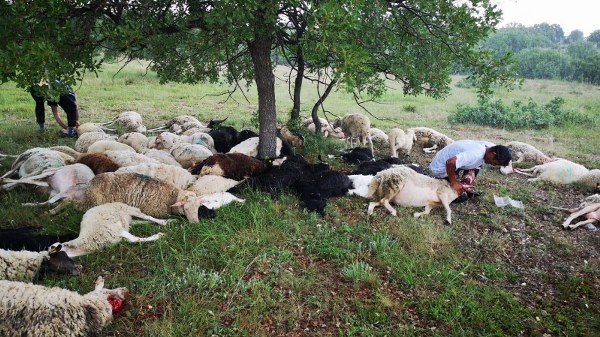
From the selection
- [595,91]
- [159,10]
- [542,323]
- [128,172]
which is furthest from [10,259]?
[595,91]

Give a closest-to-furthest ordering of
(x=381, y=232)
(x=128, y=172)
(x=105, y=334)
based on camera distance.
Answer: (x=105, y=334)
(x=381, y=232)
(x=128, y=172)

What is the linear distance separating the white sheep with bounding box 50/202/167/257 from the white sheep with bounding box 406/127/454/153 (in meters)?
8.04

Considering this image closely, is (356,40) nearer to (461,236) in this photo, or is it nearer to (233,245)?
(461,236)

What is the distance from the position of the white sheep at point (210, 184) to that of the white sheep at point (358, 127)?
4858 millimetres

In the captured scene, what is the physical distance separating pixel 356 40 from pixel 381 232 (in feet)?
10.3

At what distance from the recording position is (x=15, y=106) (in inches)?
517

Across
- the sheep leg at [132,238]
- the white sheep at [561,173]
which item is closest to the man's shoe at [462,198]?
the white sheep at [561,173]

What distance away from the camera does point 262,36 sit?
657cm

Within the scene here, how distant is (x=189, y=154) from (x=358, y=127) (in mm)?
4625

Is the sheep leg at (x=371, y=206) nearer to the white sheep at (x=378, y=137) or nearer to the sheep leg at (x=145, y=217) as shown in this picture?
the sheep leg at (x=145, y=217)

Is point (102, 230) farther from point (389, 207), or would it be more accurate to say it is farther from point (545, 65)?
point (545, 65)

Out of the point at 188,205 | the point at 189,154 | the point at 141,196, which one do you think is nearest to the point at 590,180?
the point at 188,205

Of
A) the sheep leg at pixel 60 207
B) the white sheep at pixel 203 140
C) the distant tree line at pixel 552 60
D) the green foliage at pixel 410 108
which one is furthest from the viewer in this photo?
the distant tree line at pixel 552 60

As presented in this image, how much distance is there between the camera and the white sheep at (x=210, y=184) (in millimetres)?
6000
